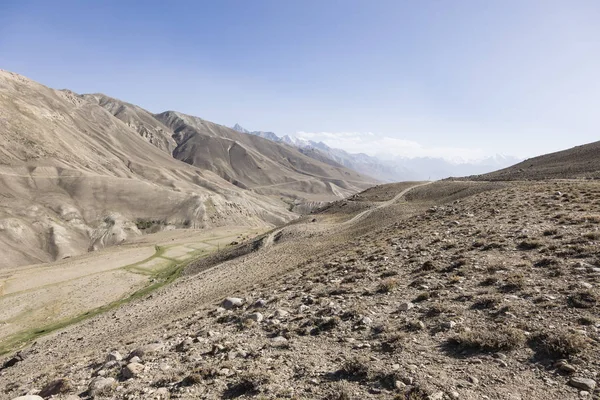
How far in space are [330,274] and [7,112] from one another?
774 ft

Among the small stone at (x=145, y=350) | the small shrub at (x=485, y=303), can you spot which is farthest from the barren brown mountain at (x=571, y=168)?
the small stone at (x=145, y=350)

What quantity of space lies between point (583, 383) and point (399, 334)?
5356 millimetres

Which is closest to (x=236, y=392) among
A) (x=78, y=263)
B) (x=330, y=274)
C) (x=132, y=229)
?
(x=330, y=274)

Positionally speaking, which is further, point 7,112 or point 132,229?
point 7,112

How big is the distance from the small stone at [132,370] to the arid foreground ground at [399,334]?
5cm

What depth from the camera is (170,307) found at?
30.2m

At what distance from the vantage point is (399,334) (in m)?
12.7

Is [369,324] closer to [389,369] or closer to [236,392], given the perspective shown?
[389,369]

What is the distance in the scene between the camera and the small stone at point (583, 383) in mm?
8578

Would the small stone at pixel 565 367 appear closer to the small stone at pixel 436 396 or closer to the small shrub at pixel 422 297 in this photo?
the small stone at pixel 436 396

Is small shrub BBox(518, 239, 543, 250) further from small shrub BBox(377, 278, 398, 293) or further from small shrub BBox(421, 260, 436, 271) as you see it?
small shrub BBox(377, 278, 398, 293)

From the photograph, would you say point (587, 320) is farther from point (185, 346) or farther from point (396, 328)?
point (185, 346)

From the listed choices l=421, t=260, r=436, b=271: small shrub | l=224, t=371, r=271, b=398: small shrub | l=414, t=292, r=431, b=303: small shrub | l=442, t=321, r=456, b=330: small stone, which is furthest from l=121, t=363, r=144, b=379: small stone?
l=421, t=260, r=436, b=271: small shrub

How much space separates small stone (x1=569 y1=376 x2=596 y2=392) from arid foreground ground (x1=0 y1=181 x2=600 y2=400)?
0.11ft
